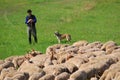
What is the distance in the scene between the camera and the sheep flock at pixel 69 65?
64.2 feet

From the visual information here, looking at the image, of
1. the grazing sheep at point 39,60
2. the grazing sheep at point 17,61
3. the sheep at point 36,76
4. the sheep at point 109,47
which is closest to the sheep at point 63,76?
the sheep at point 36,76

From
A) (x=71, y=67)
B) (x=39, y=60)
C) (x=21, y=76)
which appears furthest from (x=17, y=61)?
(x=21, y=76)

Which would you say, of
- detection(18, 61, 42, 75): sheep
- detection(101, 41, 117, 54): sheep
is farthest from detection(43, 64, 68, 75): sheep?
detection(101, 41, 117, 54): sheep

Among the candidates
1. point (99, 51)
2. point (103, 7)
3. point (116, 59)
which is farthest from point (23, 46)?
point (103, 7)

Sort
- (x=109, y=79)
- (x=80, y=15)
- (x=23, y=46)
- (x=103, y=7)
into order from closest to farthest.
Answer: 1. (x=109, y=79)
2. (x=23, y=46)
3. (x=80, y=15)
4. (x=103, y=7)

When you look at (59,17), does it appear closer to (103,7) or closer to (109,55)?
(103,7)

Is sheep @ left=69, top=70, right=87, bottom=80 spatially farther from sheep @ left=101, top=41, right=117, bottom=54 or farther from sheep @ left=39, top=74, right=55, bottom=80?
sheep @ left=101, top=41, right=117, bottom=54

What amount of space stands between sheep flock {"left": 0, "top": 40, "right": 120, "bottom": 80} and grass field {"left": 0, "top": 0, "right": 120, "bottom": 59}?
17.8 feet

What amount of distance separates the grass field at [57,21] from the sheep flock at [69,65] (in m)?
5.43

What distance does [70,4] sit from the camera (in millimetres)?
57500

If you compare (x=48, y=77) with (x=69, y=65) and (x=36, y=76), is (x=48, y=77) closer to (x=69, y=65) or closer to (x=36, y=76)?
(x=36, y=76)

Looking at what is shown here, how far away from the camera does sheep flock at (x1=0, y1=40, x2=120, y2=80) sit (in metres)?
19.6

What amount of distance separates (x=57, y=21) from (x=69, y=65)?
25.4m

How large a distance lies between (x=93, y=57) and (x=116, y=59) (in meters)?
1.20
